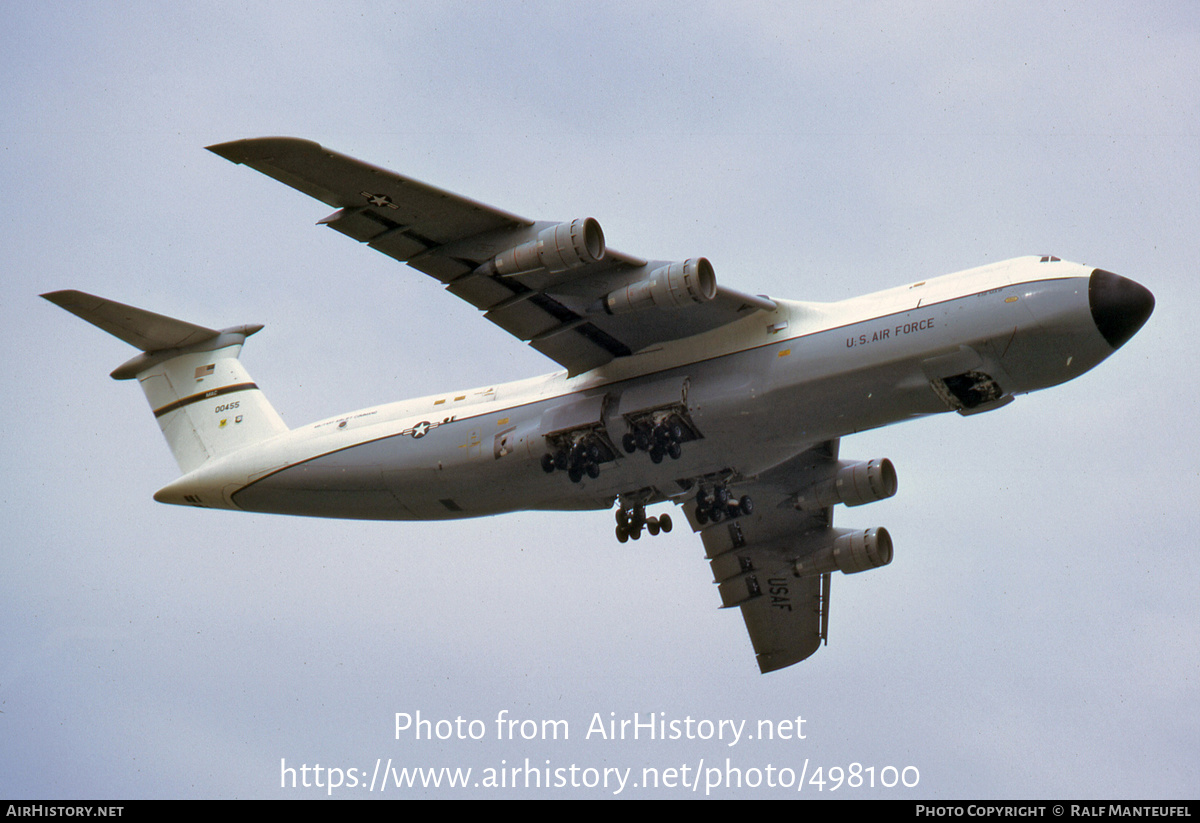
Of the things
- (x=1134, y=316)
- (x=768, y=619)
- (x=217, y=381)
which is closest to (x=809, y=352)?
(x=1134, y=316)

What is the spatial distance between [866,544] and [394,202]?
896 cm

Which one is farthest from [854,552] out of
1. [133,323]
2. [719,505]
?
[133,323]

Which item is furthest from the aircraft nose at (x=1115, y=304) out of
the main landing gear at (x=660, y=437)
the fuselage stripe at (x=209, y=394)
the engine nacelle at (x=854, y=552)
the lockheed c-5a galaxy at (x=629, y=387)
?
the fuselage stripe at (x=209, y=394)

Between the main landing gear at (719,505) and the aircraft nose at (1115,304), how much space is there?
5.34 m

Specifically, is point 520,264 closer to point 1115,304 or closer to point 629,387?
point 629,387

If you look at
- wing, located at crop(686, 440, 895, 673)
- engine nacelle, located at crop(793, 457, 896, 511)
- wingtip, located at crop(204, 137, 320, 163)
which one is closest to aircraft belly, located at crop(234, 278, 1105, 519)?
wing, located at crop(686, 440, 895, 673)

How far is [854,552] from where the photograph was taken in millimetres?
21344

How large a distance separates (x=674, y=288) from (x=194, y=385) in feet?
30.6

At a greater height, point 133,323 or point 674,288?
point 133,323

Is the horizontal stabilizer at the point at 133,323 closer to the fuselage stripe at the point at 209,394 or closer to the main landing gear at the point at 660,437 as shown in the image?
the fuselage stripe at the point at 209,394

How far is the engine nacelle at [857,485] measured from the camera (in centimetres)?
2020
